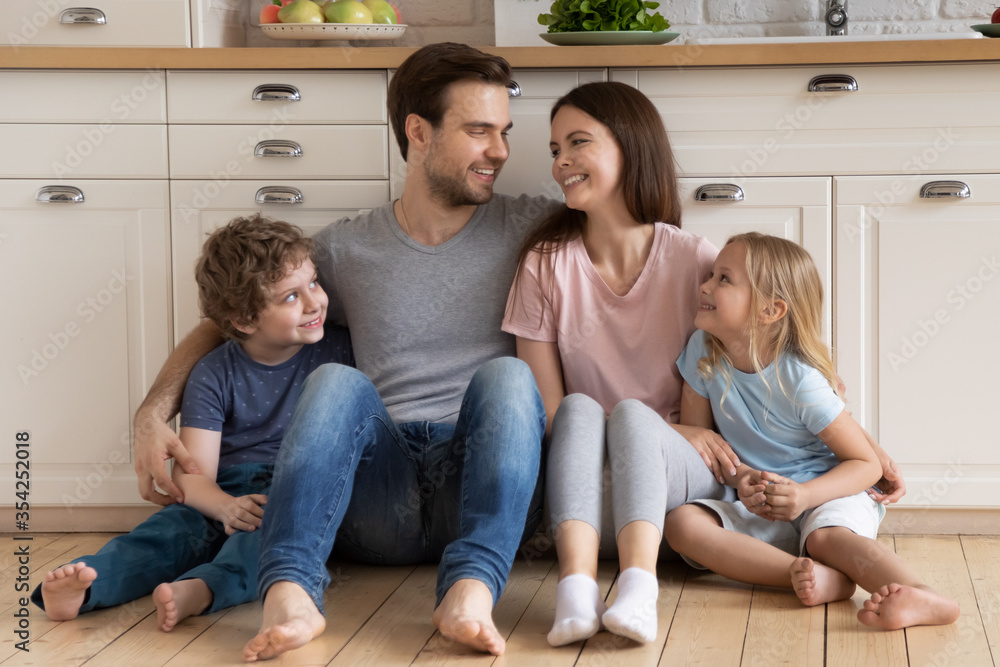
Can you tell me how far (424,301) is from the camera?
1.72 meters

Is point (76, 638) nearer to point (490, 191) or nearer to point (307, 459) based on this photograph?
point (307, 459)

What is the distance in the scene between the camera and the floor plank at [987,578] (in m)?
1.34

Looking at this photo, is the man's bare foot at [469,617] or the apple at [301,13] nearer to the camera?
the man's bare foot at [469,617]

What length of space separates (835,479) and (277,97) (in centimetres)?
122

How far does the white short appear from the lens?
4.87 ft

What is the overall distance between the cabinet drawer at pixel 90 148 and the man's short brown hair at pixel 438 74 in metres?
0.52

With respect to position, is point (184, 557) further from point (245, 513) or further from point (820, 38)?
point (820, 38)

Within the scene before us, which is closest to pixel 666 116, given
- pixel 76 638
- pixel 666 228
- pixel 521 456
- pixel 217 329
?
pixel 666 228

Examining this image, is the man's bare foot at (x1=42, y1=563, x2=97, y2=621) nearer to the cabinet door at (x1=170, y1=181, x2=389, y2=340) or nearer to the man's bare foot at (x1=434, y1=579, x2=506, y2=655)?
the man's bare foot at (x1=434, y1=579, x2=506, y2=655)

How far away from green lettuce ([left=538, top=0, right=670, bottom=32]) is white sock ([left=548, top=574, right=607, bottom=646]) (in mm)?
1099

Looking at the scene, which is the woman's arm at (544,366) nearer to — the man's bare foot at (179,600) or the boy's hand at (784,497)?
the boy's hand at (784,497)

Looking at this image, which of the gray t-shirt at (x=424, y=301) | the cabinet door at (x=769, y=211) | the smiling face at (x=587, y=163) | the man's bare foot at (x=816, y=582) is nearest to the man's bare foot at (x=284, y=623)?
the gray t-shirt at (x=424, y=301)

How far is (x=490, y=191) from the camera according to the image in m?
1.73

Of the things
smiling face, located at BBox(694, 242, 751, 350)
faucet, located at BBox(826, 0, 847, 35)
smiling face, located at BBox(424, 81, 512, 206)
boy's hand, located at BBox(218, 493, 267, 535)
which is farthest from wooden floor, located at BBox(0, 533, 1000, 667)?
faucet, located at BBox(826, 0, 847, 35)
